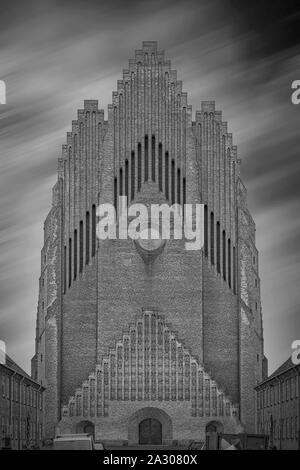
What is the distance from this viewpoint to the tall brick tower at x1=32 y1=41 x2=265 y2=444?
275 feet

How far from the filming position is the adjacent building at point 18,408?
6688 cm

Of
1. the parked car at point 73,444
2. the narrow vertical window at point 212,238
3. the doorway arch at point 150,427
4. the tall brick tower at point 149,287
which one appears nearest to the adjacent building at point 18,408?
the tall brick tower at point 149,287

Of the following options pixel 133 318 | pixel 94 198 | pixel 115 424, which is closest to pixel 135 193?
pixel 94 198

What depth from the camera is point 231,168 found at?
90.1m

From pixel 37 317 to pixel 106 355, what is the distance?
11247mm

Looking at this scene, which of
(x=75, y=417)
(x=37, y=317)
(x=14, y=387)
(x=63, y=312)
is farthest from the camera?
(x=37, y=317)

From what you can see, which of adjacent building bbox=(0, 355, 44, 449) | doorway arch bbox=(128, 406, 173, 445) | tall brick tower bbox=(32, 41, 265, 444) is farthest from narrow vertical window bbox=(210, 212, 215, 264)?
adjacent building bbox=(0, 355, 44, 449)

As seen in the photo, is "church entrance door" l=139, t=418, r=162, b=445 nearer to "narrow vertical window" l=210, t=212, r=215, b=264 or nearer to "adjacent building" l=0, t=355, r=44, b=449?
"adjacent building" l=0, t=355, r=44, b=449

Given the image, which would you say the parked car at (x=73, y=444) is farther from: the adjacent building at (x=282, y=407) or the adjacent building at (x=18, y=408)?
the adjacent building at (x=282, y=407)

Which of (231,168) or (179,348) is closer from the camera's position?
(179,348)

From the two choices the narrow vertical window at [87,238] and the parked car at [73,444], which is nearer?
the parked car at [73,444]

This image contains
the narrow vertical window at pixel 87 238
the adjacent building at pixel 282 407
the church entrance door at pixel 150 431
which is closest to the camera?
the adjacent building at pixel 282 407

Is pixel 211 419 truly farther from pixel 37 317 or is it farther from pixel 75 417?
pixel 37 317

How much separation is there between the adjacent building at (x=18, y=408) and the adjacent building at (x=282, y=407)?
1602 cm
